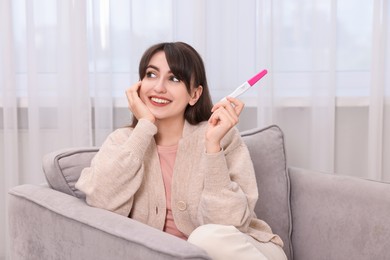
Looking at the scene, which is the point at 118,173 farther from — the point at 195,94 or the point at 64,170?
the point at 195,94

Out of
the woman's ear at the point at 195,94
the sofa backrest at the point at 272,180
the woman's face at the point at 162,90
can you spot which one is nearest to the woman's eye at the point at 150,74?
the woman's face at the point at 162,90

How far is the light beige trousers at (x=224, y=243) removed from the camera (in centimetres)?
128

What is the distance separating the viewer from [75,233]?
1.31 metres

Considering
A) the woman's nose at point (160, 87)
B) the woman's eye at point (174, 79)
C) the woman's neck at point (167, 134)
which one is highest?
the woman's eye at point (174, 79)

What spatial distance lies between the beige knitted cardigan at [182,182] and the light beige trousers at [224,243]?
0.12 m

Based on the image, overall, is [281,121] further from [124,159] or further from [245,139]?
[124,159]

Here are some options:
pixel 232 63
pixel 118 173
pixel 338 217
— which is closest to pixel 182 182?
pixel 118 173

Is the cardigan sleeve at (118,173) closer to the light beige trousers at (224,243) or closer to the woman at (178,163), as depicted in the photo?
the woman at (178,163)

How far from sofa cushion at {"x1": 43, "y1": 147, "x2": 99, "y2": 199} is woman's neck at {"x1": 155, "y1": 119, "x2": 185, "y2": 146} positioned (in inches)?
8.1

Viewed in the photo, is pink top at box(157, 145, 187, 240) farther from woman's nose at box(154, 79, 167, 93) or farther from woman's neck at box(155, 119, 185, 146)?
woman's nose at box(154, 79, 167, 93)

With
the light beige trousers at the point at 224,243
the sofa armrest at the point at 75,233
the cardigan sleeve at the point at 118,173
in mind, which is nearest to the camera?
the sofa armrest at the point at 75,233

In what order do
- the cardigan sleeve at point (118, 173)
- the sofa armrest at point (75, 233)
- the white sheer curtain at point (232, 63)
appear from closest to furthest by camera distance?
the sofa armrest at point (75, 233), the cardigan sleeve at point (118, 173), the white sheer curtain at point (232, 63)

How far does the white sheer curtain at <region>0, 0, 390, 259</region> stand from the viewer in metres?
2.10

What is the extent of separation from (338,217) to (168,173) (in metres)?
0.47
